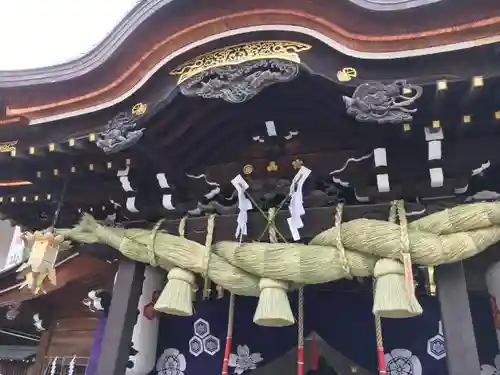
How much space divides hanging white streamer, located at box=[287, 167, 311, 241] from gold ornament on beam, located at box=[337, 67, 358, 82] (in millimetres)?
733

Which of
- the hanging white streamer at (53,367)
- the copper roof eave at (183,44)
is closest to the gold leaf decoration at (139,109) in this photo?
the copper roof eave at (183,44)

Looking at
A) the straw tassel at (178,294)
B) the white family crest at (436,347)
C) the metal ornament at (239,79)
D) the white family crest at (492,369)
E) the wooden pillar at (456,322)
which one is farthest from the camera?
the white family crest at (436,347)

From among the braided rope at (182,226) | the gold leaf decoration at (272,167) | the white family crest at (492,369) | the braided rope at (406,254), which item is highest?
the gold leaf decoration at (272,167)

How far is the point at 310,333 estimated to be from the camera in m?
4.00

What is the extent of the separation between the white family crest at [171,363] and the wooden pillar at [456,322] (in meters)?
2.17

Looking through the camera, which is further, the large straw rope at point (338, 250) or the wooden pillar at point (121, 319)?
the wooden pillar at point (121, 319)

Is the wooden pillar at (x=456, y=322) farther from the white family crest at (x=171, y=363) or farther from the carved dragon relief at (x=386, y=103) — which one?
the white family crest at (x=171, y=363)

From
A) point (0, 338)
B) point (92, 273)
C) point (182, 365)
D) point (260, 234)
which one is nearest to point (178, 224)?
point (260, 234)

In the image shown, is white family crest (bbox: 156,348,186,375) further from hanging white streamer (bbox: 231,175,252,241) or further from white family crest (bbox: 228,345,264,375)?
hanging white streamer (bbox: 231,175,252,241)

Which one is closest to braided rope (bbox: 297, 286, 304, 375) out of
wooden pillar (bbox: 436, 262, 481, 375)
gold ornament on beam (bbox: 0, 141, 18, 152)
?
wooden pillar (bbox: 436, 262, 481, 375)

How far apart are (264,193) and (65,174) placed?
152cm

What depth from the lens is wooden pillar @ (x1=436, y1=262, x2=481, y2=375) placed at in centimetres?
268

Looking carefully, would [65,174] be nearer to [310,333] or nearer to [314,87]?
[314,87]

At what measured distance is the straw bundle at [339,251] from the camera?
284cm
